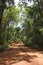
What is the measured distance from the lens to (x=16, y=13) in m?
34.6

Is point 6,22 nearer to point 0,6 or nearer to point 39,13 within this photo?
point 39,13

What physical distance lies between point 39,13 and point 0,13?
346 inches

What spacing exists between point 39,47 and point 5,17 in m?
9.34

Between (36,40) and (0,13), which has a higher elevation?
(0,13)

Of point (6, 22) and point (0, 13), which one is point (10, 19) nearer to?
point (6, 22)

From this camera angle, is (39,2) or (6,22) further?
(6,22)

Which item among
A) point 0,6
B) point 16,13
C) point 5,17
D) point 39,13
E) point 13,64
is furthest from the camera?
point 16,13

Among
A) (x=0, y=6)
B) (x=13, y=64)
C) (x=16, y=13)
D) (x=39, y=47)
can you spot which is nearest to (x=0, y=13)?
(x=0, y=6)

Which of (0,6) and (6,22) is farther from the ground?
(0,6)

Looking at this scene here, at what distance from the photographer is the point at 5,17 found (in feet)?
105

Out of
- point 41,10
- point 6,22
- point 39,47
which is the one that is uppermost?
point 41,10

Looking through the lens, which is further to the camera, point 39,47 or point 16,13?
point 16,13

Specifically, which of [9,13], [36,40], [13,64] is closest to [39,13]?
[36,40]

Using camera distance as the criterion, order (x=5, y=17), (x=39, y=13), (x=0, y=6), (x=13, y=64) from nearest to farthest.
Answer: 1. (x=13, y=64)
2. (x=0, y=6)
3. (x=39, y=13)
4. (x=5, y=17)
